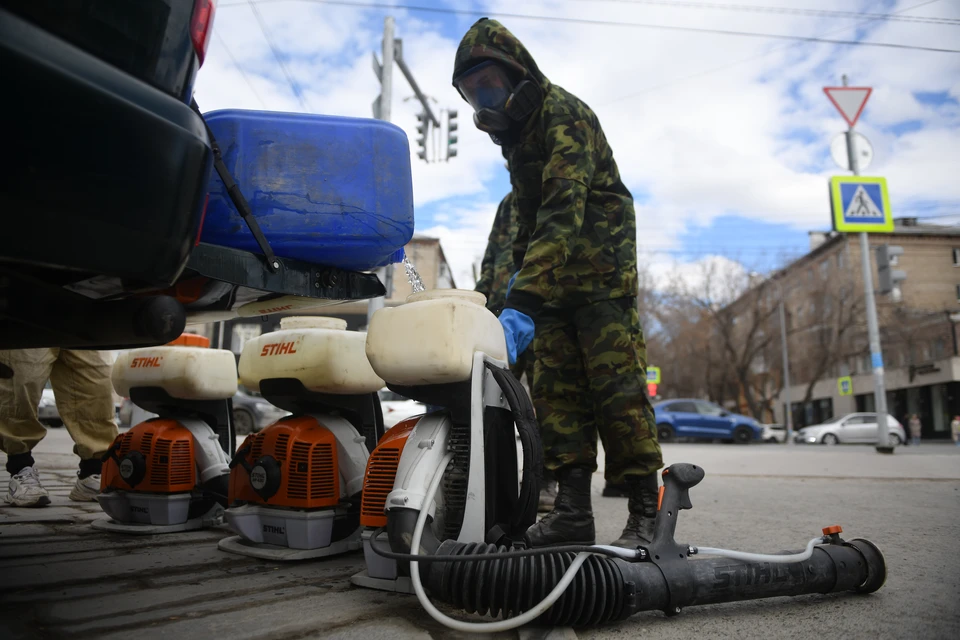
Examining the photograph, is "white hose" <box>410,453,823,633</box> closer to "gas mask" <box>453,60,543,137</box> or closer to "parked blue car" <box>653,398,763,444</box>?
"gas mask" <box>453,60,543,137</box>

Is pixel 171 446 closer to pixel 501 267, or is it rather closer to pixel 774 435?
pixel 501 267

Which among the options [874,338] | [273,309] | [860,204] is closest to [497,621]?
[273,309]

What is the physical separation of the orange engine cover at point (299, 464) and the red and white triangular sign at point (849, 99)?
11.1 metres

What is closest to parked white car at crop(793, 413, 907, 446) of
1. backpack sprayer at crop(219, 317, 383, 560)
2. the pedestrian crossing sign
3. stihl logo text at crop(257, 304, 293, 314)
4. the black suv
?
the pedestrian crossing sign

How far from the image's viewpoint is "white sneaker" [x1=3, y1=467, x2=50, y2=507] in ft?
10.8

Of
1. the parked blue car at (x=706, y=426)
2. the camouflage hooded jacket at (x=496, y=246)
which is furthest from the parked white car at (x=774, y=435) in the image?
Answer: the camouflage hooded jacket at (x=496, y=246)

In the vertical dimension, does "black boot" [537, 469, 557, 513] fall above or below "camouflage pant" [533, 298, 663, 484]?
below

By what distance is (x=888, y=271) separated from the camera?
1264 centimetres

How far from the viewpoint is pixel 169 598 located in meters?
1.81

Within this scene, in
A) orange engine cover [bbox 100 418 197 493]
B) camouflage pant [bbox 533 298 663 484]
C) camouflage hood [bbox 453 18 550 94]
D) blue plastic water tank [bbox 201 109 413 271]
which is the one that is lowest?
orange engine cover [bbox 100 418 197 493]

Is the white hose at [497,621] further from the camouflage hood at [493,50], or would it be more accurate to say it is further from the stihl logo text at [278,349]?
the camouflage hood at [493,50]

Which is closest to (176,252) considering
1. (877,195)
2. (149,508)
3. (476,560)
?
(476,560)

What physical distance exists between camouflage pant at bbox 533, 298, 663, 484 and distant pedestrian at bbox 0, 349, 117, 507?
2.61 meters

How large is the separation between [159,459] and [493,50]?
7.34 feet
